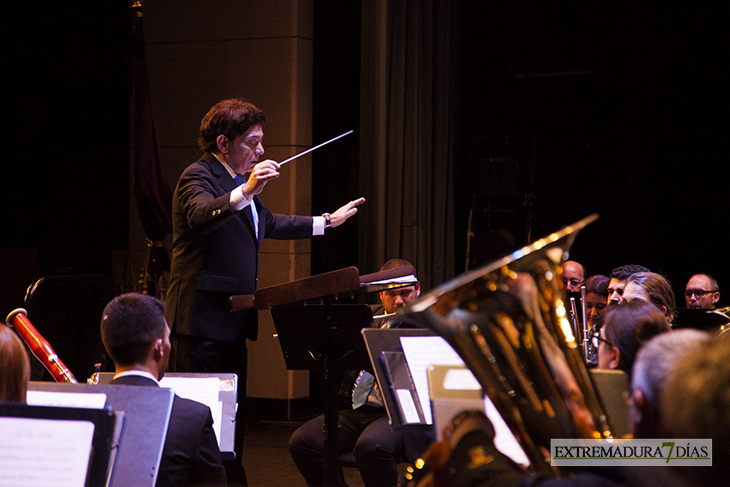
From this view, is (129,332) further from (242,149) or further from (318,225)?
(318,225)

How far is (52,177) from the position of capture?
7066 millimetres

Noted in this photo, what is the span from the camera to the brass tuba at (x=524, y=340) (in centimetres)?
141

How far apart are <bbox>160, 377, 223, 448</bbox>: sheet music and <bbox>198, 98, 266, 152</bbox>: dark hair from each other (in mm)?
1223

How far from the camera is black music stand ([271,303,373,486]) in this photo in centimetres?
296

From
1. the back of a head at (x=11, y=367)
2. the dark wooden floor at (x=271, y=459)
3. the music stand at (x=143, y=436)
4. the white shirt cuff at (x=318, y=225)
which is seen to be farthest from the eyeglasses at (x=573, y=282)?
the back of a head at (x=11, y=367)

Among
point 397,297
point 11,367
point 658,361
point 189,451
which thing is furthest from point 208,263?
point 658,361

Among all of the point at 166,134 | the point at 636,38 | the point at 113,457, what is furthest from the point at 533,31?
the point at 113,457

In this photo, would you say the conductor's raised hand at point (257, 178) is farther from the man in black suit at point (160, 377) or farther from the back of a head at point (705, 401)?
the back of a head at point (705, 401)

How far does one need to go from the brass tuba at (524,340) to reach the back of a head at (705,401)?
302 mm

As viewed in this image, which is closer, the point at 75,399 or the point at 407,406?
the point at 75,399

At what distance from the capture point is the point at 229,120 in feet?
10.8

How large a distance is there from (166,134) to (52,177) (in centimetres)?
163

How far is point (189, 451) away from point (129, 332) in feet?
1.18

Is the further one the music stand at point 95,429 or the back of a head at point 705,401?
the music stand at point 95,429
